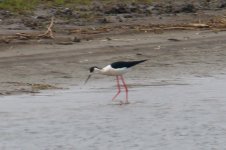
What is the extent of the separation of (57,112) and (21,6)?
6.98m

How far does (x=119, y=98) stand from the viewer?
41.3 feet

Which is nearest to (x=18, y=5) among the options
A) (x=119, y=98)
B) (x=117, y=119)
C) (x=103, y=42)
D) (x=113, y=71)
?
(x=103, y=42)

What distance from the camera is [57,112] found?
11.4 meters

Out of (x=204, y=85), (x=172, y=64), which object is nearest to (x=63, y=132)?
(x=204, y=85)

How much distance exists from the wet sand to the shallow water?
1cm

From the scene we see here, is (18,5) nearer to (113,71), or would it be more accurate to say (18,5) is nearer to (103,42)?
(103,42)

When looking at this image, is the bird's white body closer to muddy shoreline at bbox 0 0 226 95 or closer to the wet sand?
the wet sand

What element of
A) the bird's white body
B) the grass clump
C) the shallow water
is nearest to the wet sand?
the shallow water

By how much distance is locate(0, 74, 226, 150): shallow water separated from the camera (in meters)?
10.1

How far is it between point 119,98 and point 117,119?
4.24ft

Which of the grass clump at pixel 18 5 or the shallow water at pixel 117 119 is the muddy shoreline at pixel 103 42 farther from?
the shallow water at pixel 117 119

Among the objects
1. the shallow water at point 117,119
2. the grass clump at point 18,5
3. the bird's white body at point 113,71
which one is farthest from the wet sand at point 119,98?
the grass clump at point 18,5

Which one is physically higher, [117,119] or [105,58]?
[105,58]

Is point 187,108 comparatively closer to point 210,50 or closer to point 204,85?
point 204,85
